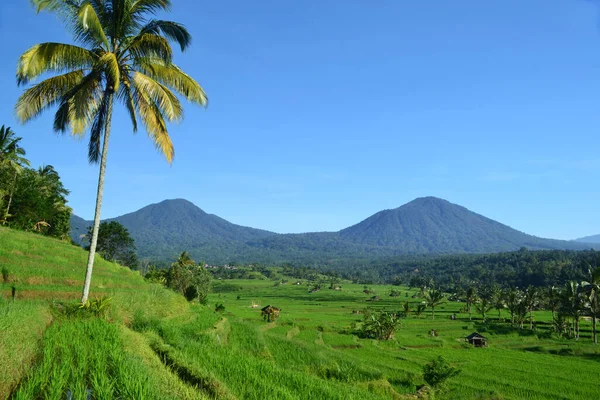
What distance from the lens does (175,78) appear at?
49.4 feet

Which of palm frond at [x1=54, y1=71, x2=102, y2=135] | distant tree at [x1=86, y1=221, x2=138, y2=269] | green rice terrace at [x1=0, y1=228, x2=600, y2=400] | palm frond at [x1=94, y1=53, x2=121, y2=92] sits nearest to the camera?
green rice terrace at [x1=0, y1=228, x2=600, y2=400]

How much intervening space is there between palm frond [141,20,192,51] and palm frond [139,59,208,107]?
3.00 feet

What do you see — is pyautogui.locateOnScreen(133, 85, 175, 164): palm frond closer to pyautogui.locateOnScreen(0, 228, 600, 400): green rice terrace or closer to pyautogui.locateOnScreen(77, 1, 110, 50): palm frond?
pyautogui.locateOnScreen(77, 1, 110, 50): palm frond

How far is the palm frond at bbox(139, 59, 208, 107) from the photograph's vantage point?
14.7 meters

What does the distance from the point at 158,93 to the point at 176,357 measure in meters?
8.60

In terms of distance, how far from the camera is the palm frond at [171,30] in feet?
46.6

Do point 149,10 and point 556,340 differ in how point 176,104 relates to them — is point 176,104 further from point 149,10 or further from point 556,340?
point 556,340

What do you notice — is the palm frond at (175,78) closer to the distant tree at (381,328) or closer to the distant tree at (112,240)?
the distant tree at (381,328)

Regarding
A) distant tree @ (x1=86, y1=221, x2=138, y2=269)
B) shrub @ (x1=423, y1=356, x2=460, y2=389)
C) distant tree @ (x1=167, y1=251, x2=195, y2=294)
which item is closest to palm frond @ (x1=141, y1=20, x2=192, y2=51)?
shrub @ (x1=423, y1=356, x2=460, y2=389)

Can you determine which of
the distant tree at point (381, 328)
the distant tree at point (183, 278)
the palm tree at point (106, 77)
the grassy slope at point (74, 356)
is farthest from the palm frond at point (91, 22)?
the distant tree at point (183, 278)

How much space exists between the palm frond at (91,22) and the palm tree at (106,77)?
0.09 feet

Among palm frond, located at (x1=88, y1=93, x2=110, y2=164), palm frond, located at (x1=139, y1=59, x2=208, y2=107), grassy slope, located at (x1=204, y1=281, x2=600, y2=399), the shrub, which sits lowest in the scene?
grassy slope, located at (x1=204, y1=281, x2=600, y2=399)

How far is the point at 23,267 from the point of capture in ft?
66.0

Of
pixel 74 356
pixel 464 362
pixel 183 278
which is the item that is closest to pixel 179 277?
pixel 183 278
